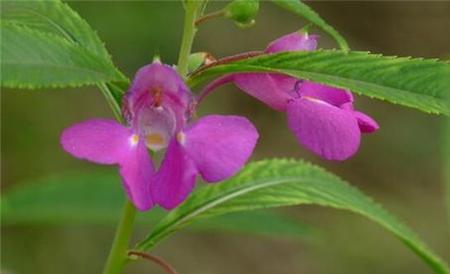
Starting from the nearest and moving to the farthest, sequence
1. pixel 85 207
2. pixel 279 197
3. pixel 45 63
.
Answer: pixel 45 63
pixel 279 197
pixel 85 207

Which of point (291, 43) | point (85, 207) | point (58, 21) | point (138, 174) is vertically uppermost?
point (291, 43)

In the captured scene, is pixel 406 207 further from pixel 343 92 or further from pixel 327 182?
pixel 343 92

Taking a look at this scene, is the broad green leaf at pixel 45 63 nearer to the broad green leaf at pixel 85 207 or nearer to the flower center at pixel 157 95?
the flower center at pixel 157 95

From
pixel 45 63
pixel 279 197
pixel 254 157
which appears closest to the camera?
pixel 45 63

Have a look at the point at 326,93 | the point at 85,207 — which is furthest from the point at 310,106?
the point at 85,207

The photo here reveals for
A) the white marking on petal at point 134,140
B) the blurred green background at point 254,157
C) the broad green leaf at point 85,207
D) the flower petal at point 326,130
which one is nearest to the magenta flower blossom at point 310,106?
the flower petal at point 326,130

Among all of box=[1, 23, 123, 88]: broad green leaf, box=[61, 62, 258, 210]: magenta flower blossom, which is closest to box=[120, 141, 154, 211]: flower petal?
box=[61, 62, 258, 210]: magenta flower blossom

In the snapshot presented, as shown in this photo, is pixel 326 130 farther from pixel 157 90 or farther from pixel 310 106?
pixel 157 90

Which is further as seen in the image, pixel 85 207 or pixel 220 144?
pixel 85 207
